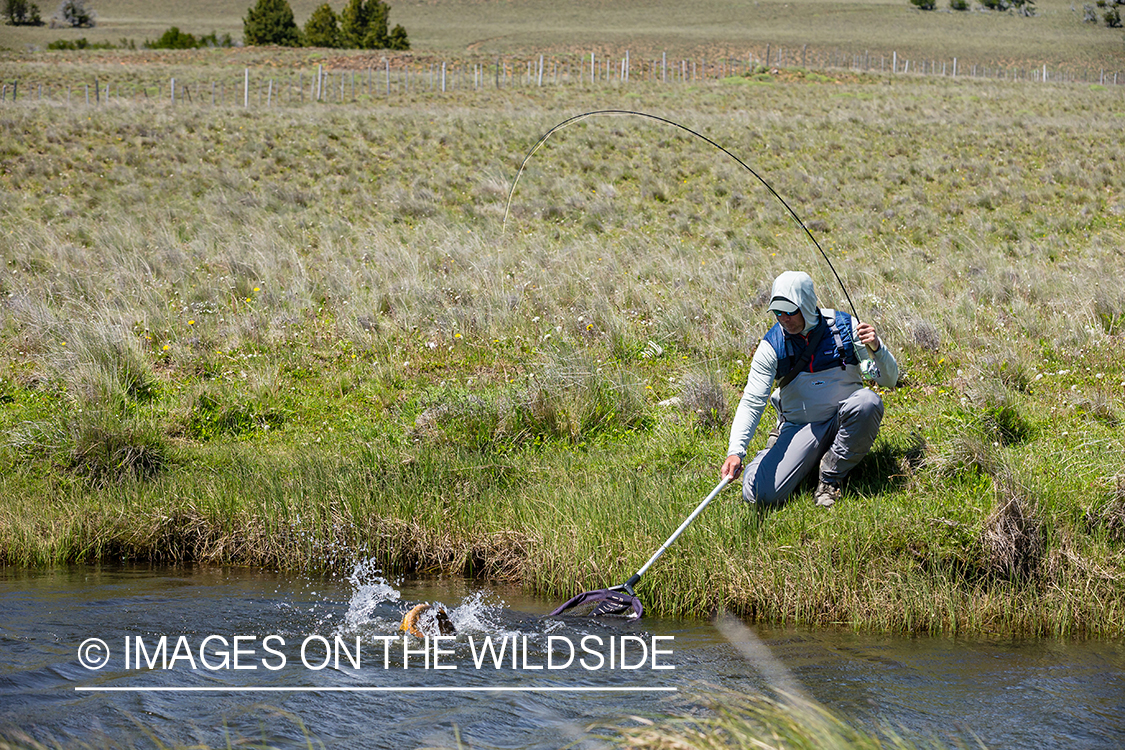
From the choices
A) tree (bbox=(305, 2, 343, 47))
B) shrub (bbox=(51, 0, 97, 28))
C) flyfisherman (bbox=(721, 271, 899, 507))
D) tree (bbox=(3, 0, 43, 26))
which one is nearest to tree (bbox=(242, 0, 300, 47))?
tree (bbox=(305, 2, 343, 47))

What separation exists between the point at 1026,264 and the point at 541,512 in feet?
37.0

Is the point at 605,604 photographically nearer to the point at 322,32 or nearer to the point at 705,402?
the point at 705,402

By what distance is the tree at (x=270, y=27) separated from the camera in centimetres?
7625

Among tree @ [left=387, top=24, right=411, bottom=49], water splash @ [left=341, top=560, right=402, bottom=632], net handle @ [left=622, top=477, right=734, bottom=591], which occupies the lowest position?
water splash @ [left=341, top=560, right=402, bottom=632]

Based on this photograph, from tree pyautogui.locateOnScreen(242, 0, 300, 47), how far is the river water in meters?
77.4

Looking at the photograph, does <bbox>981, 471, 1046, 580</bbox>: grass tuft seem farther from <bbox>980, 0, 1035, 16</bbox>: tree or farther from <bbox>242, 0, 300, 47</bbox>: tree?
<bbox>980, 0, 1035, 16</bbox>: tree

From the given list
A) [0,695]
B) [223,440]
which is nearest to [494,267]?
[223,440]

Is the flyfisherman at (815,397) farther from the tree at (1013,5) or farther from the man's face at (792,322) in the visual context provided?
the tree at (1013,5)

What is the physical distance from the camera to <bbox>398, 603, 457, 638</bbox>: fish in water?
541 centimetres

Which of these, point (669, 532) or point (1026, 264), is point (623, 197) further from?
point (669, 532)

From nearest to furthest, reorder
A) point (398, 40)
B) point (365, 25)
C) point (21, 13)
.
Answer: point (398, 40) < point (365, 25) < point (21, 13)

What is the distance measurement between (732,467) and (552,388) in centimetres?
286

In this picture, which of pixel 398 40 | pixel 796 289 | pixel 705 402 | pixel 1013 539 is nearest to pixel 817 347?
pixel 796 289

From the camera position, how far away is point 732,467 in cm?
586
